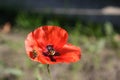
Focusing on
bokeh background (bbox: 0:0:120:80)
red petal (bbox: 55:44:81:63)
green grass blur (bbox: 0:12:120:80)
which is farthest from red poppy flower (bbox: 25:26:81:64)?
green grass blur (bbox: 0:12:120:80)

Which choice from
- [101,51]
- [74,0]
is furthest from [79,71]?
[74,0]

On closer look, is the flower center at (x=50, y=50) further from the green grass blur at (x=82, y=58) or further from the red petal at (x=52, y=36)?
the green grass blur at (x=82, y=58)

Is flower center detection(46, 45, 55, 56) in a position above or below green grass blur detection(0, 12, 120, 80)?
below

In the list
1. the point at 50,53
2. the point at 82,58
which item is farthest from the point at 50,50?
the point at 82,58

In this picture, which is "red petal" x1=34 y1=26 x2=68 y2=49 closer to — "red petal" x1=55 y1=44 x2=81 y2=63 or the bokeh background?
"red petal" x1=55 y1=44 x2=81 y2=63

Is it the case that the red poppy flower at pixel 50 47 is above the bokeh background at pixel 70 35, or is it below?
below

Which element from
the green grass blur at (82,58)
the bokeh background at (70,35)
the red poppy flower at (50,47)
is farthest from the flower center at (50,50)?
the green grass blur at (82,58)
